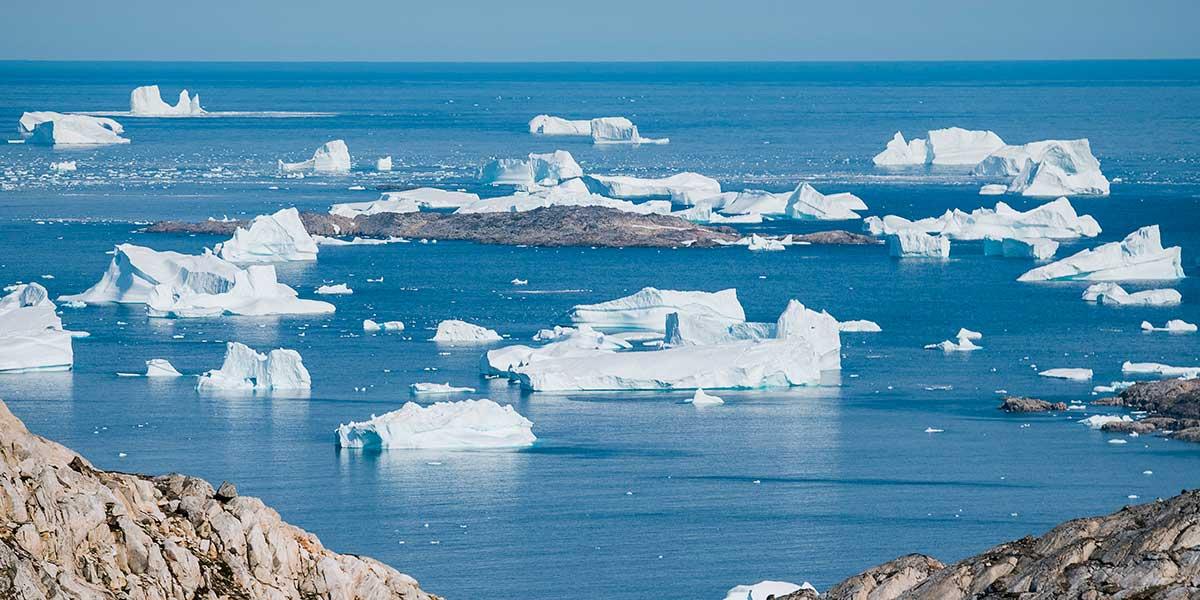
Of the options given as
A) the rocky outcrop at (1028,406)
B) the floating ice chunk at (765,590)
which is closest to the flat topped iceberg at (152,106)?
the rocky outcrop at (1028,406)

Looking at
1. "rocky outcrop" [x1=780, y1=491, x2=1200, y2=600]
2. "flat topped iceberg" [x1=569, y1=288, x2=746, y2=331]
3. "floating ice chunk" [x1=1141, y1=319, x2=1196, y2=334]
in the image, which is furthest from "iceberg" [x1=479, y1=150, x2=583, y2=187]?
"rocky outcrop" [x1=780, y1=491, x2=1200, y2=600]

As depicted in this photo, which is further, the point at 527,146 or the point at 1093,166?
the point at 527,146

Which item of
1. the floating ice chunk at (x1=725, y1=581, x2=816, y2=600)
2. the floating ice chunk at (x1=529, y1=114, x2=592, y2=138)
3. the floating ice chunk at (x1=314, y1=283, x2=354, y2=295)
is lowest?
the floating ice chunk at (x1=529, y1=114, x2=592, y2=138)

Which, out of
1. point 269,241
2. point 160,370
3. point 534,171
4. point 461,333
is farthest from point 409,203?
point 160,370

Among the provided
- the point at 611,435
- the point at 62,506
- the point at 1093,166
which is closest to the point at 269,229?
the point at 611,435

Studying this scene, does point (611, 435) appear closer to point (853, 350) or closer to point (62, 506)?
point (853, 350)

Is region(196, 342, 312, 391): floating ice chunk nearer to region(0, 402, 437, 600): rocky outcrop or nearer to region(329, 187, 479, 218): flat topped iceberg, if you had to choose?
region(0, 402, 437, 600): rocky outcrop
